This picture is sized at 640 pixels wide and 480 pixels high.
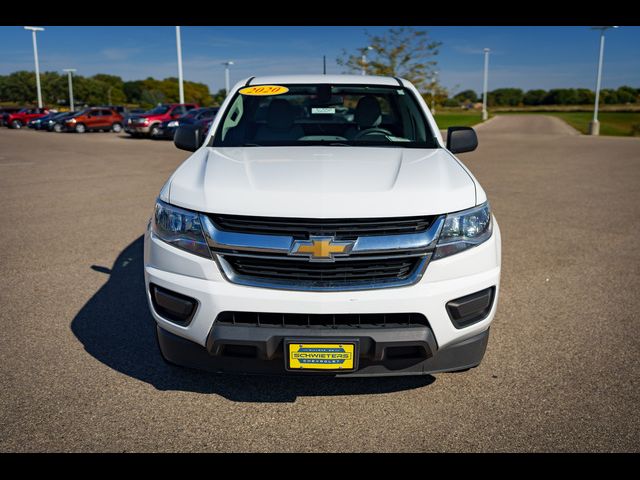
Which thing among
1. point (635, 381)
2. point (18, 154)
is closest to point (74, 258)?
point (635, 381)

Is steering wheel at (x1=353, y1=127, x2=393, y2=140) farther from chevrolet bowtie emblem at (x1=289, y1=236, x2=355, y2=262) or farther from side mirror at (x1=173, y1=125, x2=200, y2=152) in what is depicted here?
chevrolet bowtie emblem at (x1=289, y1=236, x2=355, y2=262)

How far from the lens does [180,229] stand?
2836 mm

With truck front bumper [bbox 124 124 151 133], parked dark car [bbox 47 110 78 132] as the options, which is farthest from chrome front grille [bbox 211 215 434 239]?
parked dark car [bbox 47 110 78 132]

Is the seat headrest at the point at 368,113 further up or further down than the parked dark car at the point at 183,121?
further up

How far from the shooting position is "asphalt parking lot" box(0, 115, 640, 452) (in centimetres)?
284

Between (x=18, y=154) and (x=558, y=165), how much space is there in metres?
16.9

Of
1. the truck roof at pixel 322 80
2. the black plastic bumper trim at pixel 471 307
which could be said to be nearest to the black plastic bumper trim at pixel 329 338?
the black plastic bumper trim at pixel 471 307

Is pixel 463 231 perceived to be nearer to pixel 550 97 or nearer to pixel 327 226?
pixel 327 226

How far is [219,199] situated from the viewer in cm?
277

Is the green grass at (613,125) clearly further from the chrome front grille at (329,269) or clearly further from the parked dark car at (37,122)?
the parked dark car at (37,122)

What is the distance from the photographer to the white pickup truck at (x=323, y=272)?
262 centimetres

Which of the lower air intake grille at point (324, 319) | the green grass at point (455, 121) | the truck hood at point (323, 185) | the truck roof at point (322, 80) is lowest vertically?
the green grass at point (455, 121)

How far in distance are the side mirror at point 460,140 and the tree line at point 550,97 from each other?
453 feet

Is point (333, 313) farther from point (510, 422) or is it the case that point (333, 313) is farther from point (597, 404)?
point (597, 404)
